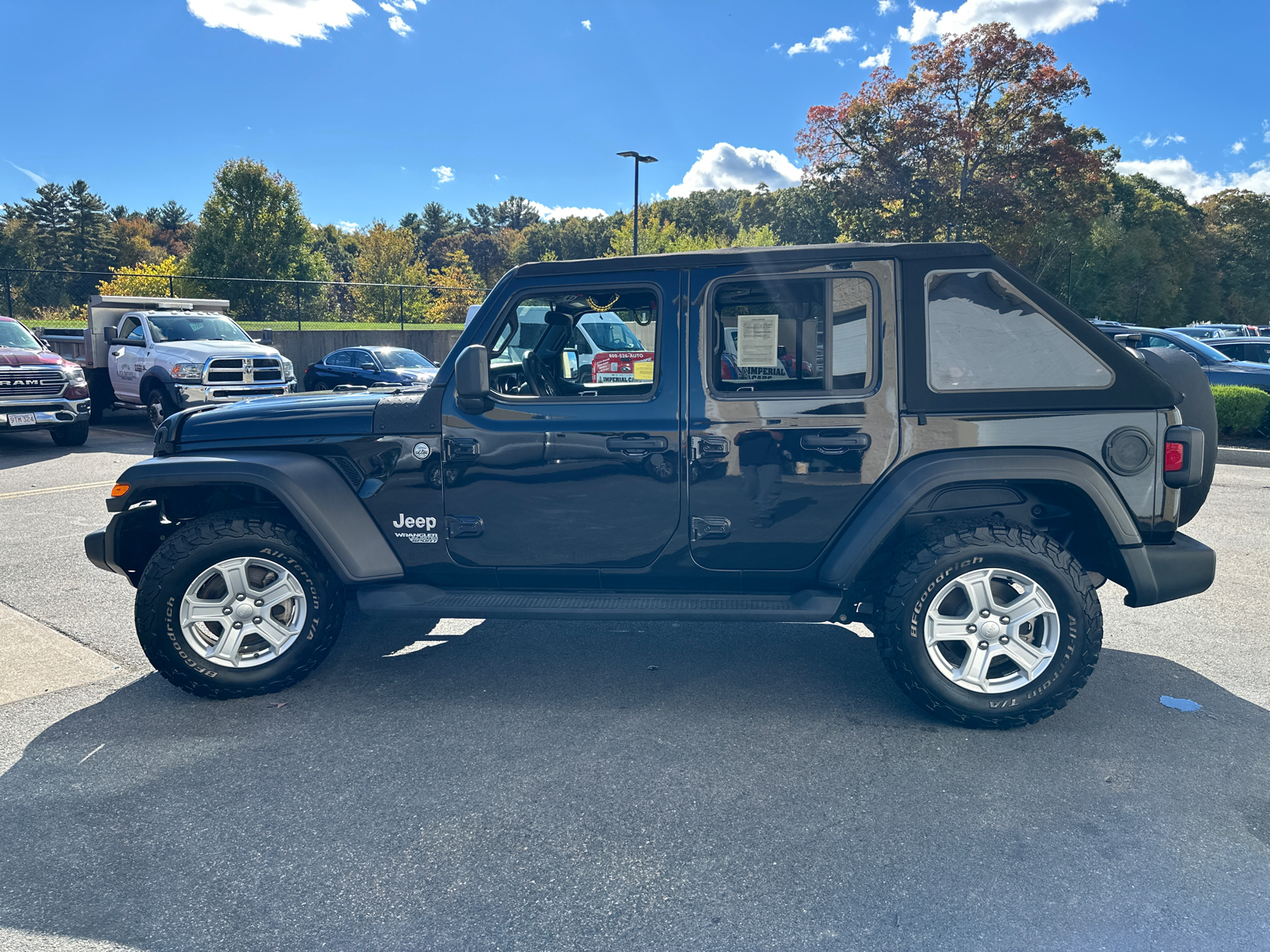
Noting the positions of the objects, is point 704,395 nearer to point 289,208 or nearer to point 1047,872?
point 1047,872

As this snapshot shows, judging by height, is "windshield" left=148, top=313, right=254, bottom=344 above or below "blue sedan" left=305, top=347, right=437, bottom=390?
above

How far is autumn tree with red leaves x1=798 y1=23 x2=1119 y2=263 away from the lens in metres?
26.8

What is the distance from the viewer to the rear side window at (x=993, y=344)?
3570 millimetres

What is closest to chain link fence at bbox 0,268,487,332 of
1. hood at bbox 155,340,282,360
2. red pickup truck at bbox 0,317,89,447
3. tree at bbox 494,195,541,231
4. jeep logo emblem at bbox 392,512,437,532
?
hood at bbox 155,340,282,360

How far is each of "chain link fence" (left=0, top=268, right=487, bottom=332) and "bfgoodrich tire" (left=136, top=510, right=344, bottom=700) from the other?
21897 millimetres

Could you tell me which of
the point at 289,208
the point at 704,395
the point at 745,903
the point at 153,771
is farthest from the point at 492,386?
the point at 289,208

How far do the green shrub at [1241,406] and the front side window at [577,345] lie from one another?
11315 millimetres

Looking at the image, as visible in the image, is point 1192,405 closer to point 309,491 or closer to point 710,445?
point 710,445

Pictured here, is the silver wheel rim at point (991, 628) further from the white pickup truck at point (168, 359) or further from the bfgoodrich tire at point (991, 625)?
the white pickup truck at point (168, 359)

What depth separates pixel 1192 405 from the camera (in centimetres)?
381

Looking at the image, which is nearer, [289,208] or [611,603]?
[611,603]

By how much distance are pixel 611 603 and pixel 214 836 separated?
1.71 metres

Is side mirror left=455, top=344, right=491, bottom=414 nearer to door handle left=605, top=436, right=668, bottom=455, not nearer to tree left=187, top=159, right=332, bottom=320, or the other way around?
door handle left=605, top=436, right=668, bottom=455

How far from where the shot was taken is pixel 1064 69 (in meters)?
26.3
